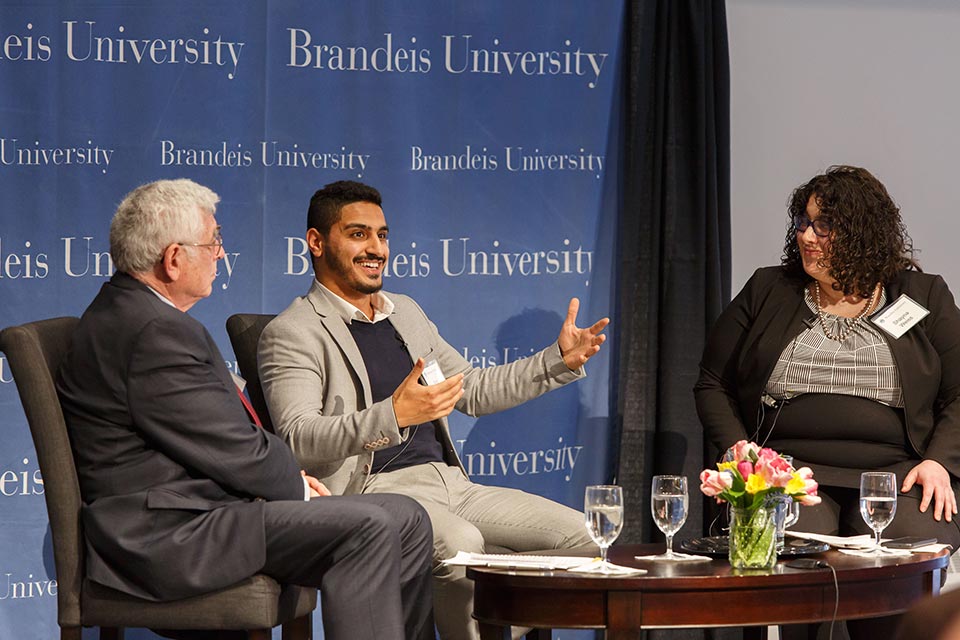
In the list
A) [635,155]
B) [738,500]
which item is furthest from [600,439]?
[738,500]

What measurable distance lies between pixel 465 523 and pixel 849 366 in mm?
1222

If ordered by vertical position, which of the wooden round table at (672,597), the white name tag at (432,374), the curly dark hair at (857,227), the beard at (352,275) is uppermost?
the curly dark hair at (857,227)

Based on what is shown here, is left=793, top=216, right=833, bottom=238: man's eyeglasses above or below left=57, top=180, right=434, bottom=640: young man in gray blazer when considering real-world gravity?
above

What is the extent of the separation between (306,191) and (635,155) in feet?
3.93

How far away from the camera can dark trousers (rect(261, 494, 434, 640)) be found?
253 cm

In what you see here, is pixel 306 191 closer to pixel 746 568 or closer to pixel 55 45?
pixel 55 45

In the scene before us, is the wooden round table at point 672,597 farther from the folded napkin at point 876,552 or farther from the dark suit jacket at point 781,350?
the dark suit jacket at point 781,350

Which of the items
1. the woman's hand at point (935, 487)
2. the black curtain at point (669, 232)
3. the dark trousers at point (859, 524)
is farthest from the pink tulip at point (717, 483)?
the black curtain at point (669, 232)

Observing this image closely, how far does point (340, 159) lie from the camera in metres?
3.93

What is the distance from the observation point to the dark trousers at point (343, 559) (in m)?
2.53

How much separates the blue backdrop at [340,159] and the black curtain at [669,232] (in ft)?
0.32

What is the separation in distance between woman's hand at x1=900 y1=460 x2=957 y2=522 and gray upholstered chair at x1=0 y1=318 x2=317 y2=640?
5.83 feet

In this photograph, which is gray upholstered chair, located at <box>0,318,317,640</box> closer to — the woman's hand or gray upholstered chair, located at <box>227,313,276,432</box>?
gray upholstered chair, located at <box>227,313,276,432</box>

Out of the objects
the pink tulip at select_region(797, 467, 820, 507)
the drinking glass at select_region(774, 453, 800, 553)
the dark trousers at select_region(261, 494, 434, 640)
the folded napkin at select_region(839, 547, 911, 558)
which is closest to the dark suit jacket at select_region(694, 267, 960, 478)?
the folded napkin at select_region(839, 547, 911, 558)
